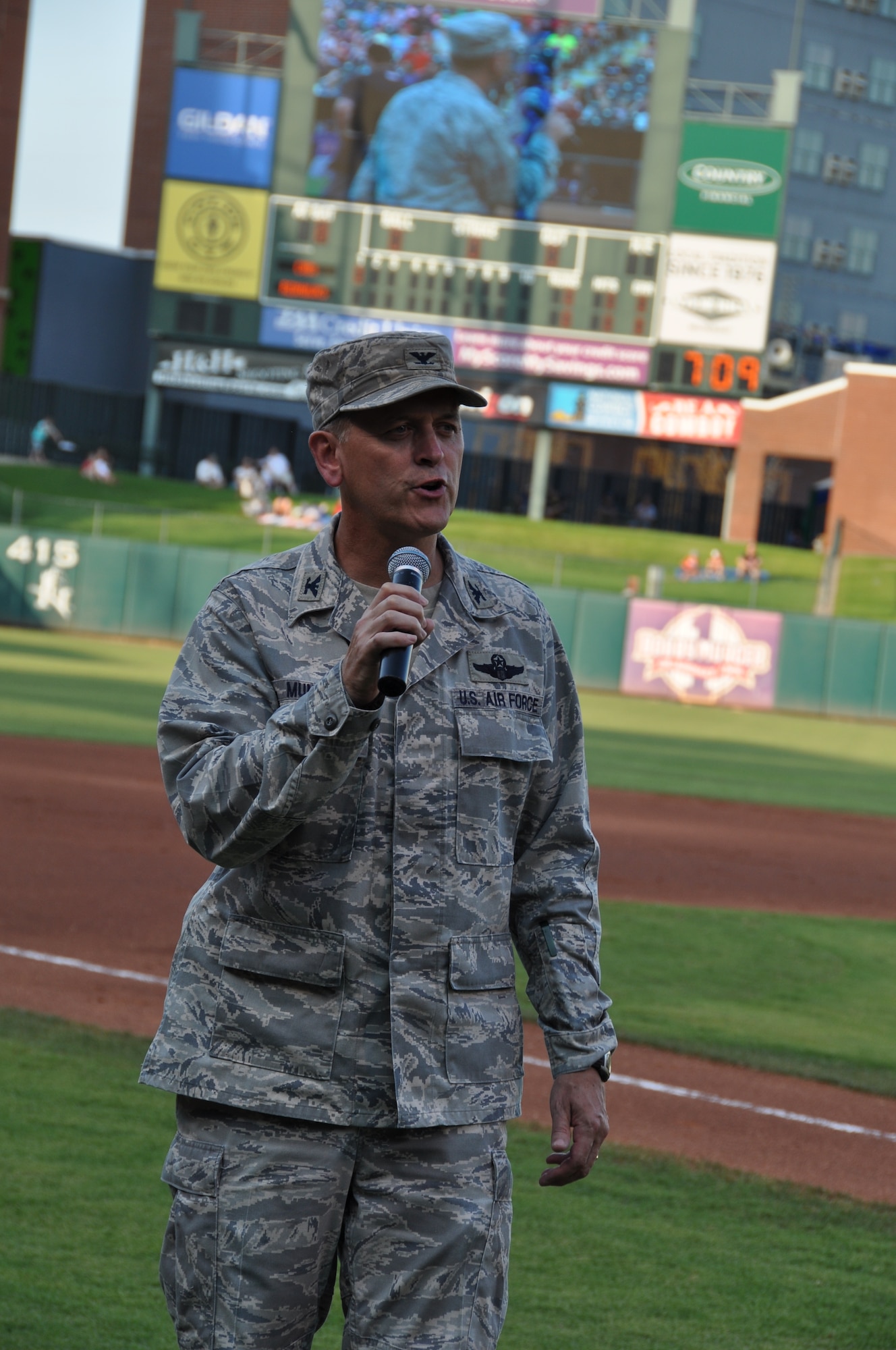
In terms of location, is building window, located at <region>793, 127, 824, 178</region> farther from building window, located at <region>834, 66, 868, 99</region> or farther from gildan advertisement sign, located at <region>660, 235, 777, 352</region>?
gildan advertisement sign, located at <region>660, 235, 777, 352</region>

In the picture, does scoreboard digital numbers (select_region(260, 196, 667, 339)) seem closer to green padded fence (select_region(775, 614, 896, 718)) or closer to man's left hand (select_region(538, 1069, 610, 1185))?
green padded fence (select_region(775, 614, 896, 718))

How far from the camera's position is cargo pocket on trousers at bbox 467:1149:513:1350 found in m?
2.67

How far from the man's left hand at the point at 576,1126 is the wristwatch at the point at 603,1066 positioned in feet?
0.07

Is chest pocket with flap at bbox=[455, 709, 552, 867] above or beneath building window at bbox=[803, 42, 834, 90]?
beneath

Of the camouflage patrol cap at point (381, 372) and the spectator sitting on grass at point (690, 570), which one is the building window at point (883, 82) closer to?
the spectator sitting on grass at point (690, 570)

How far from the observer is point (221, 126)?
45.1 metres

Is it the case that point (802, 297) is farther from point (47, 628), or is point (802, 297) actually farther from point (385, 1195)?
point (385, 1195)

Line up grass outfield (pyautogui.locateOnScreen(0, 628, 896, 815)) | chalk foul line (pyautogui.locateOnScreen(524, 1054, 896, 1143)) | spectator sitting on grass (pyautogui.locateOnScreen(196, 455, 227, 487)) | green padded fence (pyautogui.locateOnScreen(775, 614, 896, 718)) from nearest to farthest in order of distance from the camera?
1. chalk foul line (pyautogui.locateOnScreen(524, 1054, 896, 1143))
2. grass outfield (pyautogui.locateOnScreen(0, 628, 896, 815))
3. green padded fence (pyautogui.locateOnScreen(775, 614, 896, 718))
4. spectator sitting on grass (pyautogui.locateOnScreen(196, 455, 227, 487))

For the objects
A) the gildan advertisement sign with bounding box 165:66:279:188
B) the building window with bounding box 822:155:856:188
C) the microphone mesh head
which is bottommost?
the microphone mesh head

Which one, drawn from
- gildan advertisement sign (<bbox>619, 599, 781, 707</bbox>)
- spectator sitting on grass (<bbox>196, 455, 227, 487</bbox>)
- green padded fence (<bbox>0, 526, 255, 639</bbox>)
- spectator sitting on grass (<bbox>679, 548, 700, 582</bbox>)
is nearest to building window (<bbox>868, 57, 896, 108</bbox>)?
spectator sitting on grass (<bbox>196, 455, 227, 487</bbox>)

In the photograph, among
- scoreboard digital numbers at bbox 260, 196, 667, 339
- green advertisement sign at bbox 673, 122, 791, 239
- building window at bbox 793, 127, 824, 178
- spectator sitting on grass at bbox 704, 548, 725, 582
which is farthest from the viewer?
building window at bbox 793, 127, 824, 178

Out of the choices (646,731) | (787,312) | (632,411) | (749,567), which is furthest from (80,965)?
(787,312)

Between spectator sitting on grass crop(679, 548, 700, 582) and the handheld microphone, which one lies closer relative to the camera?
the handheld microphone

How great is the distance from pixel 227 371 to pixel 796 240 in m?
32.4
